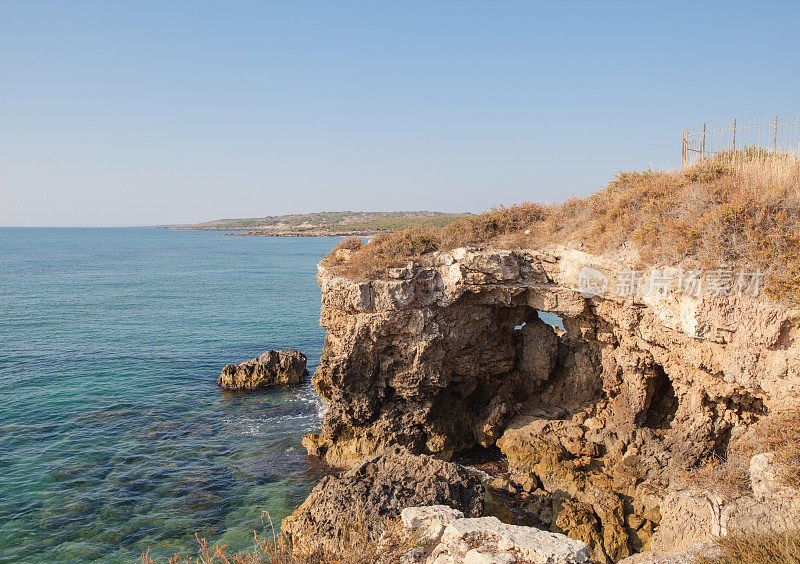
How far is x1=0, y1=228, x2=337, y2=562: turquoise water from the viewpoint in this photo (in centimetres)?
1433

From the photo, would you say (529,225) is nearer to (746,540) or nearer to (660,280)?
(660,280)

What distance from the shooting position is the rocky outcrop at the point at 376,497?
11406mm

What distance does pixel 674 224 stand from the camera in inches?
538

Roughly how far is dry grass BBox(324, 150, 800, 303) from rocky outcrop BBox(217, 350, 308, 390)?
917 cm

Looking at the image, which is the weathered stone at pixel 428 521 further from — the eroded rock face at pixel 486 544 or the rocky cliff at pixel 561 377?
the rocky cliff at pixel 561 377

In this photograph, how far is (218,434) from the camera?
20.3 m

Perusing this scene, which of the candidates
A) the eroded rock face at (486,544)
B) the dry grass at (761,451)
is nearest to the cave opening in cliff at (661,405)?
the dry grass at (761,451)

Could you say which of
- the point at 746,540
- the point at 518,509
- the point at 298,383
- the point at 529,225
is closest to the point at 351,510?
the point at 518,509

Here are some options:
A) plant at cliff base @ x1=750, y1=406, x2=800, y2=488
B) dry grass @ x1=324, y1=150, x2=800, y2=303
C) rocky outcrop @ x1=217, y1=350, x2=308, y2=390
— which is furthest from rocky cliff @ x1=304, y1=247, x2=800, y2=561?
rocky outcrop @ x1=217, y1=350, x2=308, y2=390

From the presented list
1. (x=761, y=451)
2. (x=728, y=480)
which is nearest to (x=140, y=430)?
(x=728, y=480)

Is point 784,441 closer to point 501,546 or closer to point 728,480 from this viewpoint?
point 728,480

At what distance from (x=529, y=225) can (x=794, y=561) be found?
43.0ft

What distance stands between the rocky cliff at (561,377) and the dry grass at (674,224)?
2.97 ft

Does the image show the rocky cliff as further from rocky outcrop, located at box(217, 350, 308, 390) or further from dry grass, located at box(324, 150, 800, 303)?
rocky outcrop, located at box(217, 350, 308, 390)
